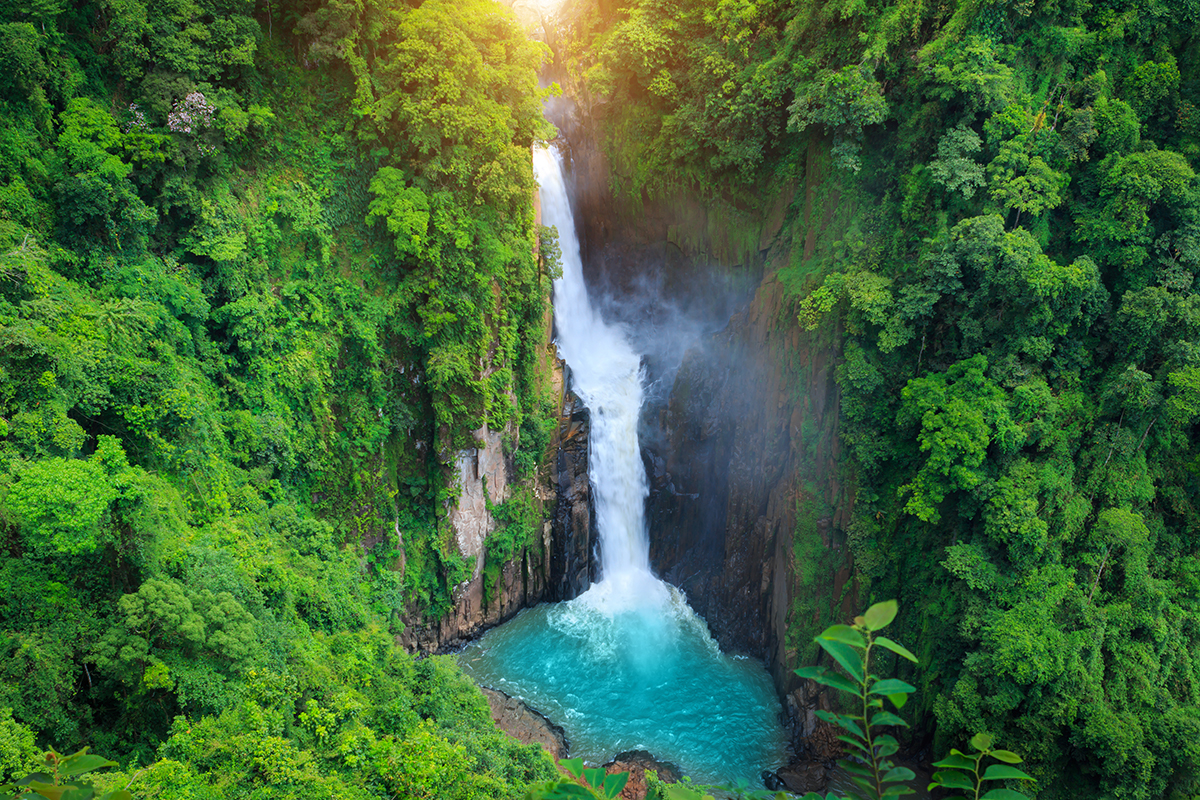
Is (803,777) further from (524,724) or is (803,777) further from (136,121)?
(136,121)

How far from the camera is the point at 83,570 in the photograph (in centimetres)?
732

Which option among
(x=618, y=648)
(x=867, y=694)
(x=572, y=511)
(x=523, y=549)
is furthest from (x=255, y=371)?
(x=867, y=694)

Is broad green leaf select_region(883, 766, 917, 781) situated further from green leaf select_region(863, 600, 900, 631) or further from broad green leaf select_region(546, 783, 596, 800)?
broad green leaf select_region(546, 783, 596, 800)

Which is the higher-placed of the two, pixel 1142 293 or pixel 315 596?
pixel 1142 293

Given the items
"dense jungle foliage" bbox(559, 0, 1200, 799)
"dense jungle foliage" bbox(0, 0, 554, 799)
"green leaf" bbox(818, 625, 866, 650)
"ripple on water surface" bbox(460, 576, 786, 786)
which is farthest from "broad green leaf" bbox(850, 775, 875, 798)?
"ripple on water surface" bbox(460, 576, 786, 786)

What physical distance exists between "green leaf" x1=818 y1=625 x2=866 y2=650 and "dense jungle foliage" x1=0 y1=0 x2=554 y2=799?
20.3ft

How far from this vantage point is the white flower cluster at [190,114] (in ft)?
33.6

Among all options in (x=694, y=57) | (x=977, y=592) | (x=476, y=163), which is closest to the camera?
(x=977, y=592)

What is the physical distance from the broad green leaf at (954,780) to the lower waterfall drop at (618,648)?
12330 mm

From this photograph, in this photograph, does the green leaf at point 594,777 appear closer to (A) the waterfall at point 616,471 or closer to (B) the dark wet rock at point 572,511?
(B) the dark wet rock at point 572,511

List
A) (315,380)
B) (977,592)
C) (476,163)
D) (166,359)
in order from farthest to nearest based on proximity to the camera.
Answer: (476,163)
(315,380)
(977,592)
(166,359)

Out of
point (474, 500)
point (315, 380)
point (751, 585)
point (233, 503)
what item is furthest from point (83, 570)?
point (751, 585)

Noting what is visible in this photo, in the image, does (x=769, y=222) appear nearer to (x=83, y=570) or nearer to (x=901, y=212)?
(x=901, y=212)

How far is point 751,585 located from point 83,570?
44.7ft
